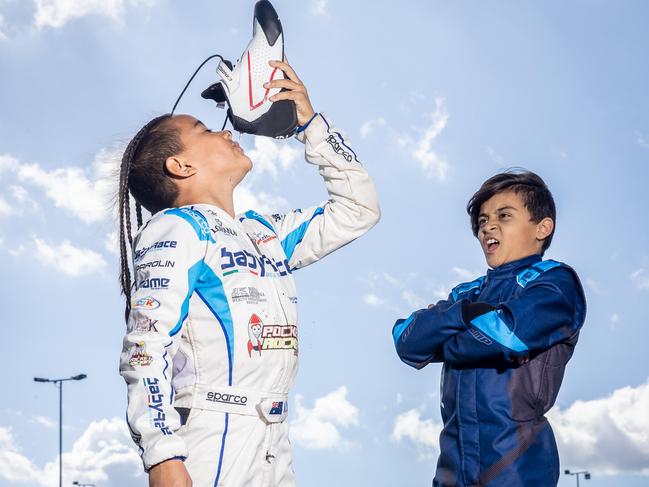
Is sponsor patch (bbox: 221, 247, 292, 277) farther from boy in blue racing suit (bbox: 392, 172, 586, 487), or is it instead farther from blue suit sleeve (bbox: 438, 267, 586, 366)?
blue suit sleeve (bbox: 438, 267, 586, 366)

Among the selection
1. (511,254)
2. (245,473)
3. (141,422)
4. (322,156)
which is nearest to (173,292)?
(141,422)

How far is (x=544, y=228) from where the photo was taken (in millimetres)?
4750


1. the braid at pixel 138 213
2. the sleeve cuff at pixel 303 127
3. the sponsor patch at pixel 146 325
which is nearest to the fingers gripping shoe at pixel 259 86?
→ the sleeve cuff at pixel 303 127

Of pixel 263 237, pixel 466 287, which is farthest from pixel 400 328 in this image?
pixel 263 237

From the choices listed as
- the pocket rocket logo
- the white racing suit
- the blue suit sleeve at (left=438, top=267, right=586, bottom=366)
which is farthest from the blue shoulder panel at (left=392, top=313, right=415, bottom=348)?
the pocket rocket logo

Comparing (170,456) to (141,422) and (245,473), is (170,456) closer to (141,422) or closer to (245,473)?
(141,422)

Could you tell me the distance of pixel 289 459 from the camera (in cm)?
399

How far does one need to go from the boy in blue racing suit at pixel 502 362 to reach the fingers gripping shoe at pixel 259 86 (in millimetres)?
1198

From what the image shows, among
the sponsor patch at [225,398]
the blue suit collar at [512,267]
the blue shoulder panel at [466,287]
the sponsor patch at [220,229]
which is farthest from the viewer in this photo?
the blue shoulder panel at [466,287]

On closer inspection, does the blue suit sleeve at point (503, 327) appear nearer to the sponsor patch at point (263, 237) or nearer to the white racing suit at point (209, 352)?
the white racing suit at point (209, 352)

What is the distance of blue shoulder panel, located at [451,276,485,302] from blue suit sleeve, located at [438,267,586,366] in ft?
1.43

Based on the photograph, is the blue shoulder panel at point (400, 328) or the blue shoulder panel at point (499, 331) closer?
the blue shoulder panel at point (499, 331)

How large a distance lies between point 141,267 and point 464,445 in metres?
1.70

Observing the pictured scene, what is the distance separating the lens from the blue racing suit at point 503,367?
13.7 feet
